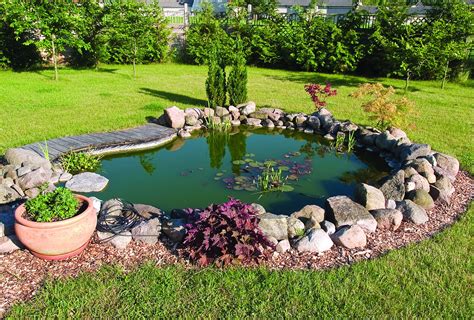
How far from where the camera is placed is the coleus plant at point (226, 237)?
3.64 meters

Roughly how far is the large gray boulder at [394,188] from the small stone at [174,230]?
250 cm

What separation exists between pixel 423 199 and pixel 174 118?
199 inches

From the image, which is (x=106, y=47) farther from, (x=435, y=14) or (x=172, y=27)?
(x=435, y=14)

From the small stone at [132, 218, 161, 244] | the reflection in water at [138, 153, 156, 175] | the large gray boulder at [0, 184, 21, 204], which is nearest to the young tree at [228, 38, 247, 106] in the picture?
the reflection in water at [138, 153, 156, 175]

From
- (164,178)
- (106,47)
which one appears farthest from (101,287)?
(106,47)

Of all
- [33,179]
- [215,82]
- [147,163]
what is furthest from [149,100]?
[33,179]

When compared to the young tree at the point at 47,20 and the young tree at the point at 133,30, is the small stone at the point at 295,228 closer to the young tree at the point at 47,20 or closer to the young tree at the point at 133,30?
the young tree at the point at 133,30

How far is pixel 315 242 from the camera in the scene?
3.96 m

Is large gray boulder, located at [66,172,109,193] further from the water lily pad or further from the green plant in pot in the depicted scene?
the water lily pad

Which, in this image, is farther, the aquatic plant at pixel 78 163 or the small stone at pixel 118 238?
the aquatic plant at pixel 78 163

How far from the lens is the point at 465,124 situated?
8836 millimetres

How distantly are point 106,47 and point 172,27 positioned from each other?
123 inches

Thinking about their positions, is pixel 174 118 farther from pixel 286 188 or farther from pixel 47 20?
pixel 47 20

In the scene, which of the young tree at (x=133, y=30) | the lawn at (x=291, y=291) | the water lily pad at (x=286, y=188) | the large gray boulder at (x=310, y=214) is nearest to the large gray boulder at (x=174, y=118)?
the water lily pad at (x=286, y=188)
